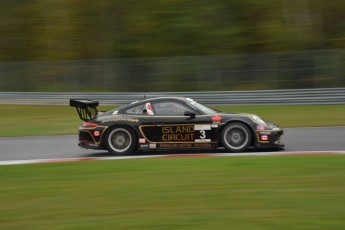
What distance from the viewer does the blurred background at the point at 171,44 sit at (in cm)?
2553

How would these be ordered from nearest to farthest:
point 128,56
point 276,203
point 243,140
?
point 276,203 → point 243,140 → point 128,56

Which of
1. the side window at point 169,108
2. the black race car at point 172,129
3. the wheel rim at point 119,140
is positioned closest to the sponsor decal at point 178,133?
the black race car at point 172,129

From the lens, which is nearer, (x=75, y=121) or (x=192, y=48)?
(x=75, y=121)

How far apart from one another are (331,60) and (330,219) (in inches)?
788

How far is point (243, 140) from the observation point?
11.7m

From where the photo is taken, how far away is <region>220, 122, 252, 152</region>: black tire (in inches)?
461

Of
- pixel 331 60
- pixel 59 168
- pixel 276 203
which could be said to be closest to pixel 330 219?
pixel 276 203

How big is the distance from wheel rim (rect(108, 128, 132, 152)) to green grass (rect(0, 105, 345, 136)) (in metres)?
5.69

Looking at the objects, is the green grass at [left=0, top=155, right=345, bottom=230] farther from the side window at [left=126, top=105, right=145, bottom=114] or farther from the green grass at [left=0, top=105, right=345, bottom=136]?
→ the green grass at [left=0, top=105, right=345, bottom=136]

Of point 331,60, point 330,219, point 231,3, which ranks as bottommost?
point 330,219

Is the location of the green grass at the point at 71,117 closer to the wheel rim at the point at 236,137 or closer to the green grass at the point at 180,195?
the wheel rim at the point at 236,137

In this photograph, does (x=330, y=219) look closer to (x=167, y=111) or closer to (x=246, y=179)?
(x=246, y=179)

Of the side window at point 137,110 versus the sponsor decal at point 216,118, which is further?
the side window at point 137,110

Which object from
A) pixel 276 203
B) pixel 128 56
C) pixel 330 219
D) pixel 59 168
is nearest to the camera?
pixel 330 219
